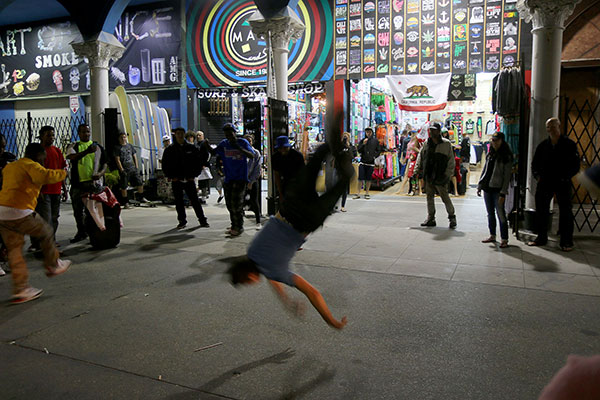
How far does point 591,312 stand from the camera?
4.33 meters

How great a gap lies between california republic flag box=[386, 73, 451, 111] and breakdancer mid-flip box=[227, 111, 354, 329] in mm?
10473

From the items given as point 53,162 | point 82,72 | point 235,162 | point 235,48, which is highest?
point 235,48

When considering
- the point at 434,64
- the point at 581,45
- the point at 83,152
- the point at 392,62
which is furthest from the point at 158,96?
the point at 581,45

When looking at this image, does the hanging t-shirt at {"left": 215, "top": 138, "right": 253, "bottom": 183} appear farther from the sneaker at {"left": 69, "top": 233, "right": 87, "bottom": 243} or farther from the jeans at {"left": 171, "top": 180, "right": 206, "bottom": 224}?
the sneaker at {"left": 69, "top": 233, "right": 87, "bottom": 243}

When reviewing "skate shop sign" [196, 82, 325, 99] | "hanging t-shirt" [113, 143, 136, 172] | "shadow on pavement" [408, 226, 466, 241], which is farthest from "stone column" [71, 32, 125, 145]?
"shadow on pavement" [408, 226, 466, 241]

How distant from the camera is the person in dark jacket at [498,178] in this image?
6934mm

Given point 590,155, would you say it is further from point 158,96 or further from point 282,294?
point 158,96

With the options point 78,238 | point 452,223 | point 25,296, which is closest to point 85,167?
point 78,238

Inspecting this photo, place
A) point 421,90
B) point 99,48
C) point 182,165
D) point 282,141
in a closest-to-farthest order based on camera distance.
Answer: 1. point 282,141
2. point 182,165
3. point 99,48
4. point 421,90

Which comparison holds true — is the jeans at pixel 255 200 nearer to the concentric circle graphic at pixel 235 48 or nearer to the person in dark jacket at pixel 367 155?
the person in dark jacket at pixel 367 155

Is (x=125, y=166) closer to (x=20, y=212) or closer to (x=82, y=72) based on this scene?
(x=20, y=212)

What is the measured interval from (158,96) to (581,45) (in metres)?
13.5

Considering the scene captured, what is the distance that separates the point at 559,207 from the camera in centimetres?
694

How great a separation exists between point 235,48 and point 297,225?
13.5 meters
